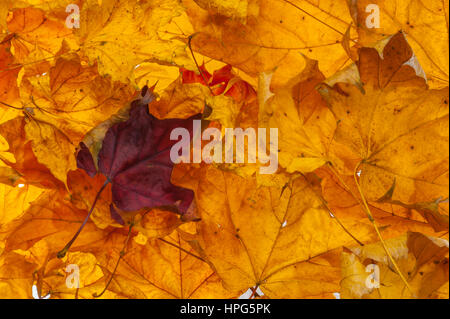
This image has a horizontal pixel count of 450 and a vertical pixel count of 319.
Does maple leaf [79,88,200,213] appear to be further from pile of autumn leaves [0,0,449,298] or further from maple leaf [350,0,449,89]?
maple leaf [350,0,449,89]

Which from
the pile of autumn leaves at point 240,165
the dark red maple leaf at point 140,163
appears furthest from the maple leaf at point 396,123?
the dark red maple leaf at point 140,163

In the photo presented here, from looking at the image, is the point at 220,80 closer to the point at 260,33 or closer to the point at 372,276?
the point at 260,33

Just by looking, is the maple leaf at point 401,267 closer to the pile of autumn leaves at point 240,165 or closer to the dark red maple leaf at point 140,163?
the pile of autumn leaves at point 240,165

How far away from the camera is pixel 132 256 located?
1.63ft

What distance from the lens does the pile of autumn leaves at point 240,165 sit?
43cm

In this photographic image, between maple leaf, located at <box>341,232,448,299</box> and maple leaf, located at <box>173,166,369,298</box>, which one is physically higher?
maple leaf, located at <box>173,166,369,298</box>

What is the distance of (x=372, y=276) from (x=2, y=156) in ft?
1.35

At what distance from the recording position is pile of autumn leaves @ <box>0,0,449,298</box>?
0.43 meters

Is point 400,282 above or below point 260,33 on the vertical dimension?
below

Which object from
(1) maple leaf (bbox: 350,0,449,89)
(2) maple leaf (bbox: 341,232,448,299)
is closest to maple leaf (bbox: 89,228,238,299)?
(2) maple leaf (bbox: 341,232,448,299)

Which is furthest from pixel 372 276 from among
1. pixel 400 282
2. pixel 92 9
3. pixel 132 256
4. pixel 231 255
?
pixel 92 9

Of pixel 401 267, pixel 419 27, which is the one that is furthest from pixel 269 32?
pixel 401 267

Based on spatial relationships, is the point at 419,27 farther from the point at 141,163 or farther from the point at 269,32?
the point at 141,163

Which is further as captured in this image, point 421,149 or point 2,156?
point 2,156
